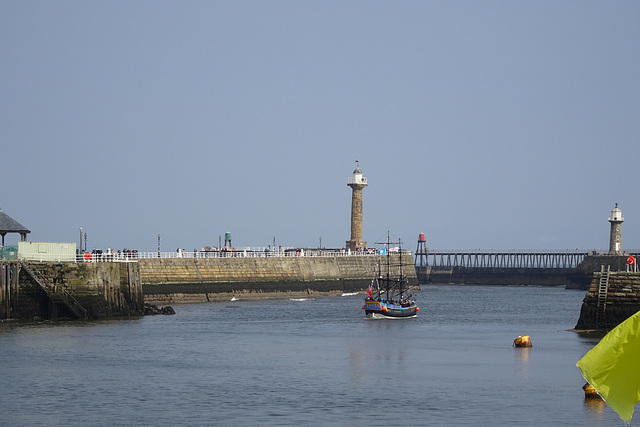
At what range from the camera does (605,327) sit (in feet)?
181

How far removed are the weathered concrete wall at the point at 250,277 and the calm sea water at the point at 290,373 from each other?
53.6 ft

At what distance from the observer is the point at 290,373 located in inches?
1697

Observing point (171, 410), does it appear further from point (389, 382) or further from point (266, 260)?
point (266, 260)

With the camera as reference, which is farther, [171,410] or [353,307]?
[353,307]

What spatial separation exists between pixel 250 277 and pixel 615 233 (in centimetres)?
6282

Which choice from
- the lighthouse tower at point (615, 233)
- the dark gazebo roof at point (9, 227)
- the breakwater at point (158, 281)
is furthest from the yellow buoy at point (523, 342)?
the lighthouse tower at point (615, 233)

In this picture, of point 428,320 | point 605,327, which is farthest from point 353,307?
point 605,327

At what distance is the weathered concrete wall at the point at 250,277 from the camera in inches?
3541

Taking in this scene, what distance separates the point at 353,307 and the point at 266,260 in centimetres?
1800


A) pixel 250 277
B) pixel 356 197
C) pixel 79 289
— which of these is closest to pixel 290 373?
pixel 79 289

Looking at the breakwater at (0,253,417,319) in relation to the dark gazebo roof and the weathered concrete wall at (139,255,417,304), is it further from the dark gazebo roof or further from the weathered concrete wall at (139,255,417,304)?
the dark gazebo roof

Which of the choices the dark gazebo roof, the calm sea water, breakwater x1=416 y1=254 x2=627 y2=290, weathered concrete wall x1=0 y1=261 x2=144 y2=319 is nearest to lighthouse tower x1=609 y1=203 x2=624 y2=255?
breakwater x1=416 y1=254 x2=627 y2=290

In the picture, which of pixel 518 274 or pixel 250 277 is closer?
pixel 250 277

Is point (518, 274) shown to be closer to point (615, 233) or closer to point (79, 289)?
point (615, 233)
